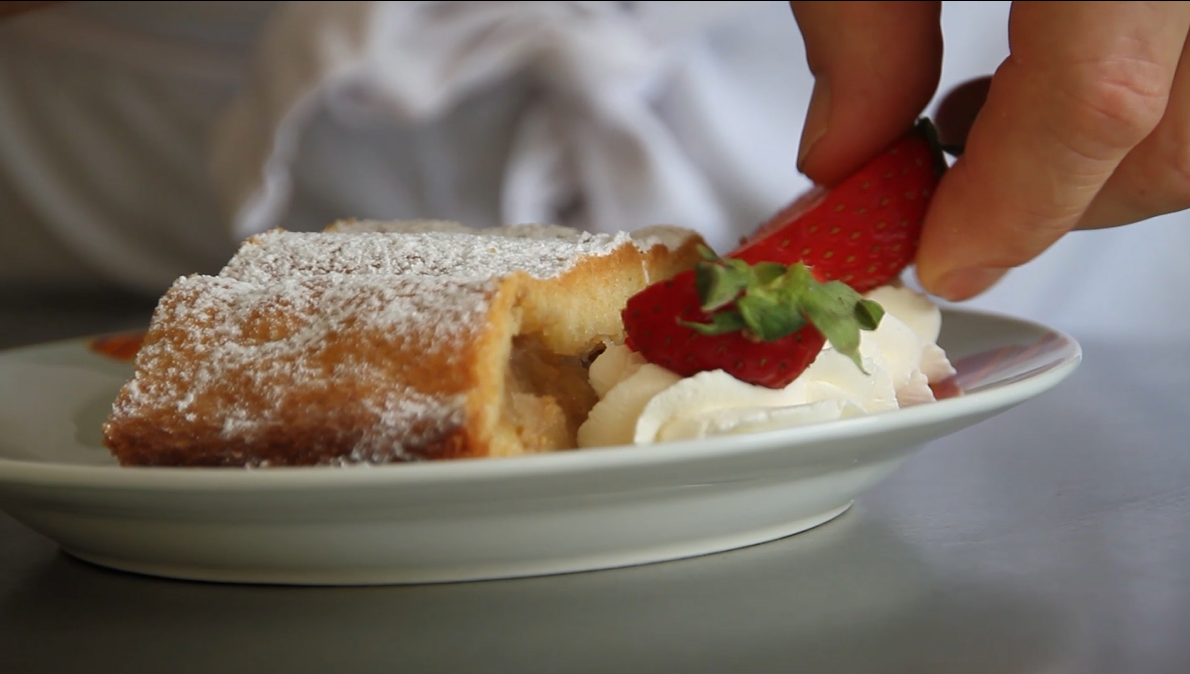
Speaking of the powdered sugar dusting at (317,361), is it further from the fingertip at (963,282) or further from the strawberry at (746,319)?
the fingertip at (963,282)

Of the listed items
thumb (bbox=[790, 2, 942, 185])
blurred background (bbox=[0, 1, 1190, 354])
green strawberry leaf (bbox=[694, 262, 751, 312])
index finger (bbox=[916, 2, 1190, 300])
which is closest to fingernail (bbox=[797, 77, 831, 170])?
thumb (bbox=[790, 2, 942, 185])

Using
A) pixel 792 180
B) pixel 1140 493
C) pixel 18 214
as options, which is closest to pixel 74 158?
pixel 18 214

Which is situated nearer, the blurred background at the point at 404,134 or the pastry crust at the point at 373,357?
the pastry crust at the point at 373,357

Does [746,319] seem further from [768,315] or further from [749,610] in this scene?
[749,610]

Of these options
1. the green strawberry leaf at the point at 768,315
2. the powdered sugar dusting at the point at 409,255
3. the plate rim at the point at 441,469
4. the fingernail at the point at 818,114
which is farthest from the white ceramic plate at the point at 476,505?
the fingernail at the point at 818,114

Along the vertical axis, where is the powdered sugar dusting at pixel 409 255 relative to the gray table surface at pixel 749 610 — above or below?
above

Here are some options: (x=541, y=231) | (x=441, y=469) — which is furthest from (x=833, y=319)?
(x=541, y=231)

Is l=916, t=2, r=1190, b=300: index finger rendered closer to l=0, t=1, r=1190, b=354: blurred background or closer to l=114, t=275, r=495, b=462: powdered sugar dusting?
l=114, t=275, r=495, b=462: powdered sugar dusting
